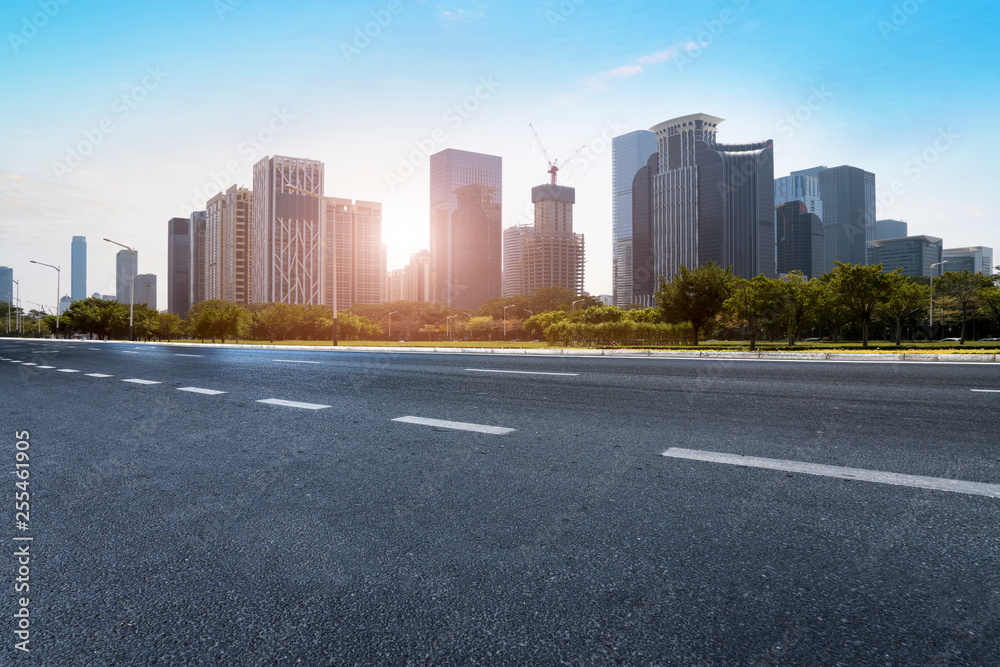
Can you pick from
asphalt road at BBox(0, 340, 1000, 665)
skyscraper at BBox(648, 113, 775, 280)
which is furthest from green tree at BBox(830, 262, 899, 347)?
skyscraper at BBox(648, 113, 775, 280)

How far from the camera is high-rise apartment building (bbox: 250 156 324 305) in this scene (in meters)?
140

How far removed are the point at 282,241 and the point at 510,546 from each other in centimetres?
15718

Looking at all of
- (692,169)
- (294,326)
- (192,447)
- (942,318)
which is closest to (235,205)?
(294,326)

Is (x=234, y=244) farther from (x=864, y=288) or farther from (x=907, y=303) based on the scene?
(x=864, y=288)

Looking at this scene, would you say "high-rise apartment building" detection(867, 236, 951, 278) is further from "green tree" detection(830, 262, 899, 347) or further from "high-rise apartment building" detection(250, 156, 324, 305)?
"high-rise apartment building" detection(250, 156, 324, 305)

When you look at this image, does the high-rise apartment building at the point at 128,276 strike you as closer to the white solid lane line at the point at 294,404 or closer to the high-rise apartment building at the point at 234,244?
the high-rise apartment building at the point at 234,244

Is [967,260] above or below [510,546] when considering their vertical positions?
above

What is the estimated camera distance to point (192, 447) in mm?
4293

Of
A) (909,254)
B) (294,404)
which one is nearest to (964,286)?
(294,404)

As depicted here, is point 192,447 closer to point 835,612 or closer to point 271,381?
point 835,612

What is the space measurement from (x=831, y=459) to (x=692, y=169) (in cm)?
18056

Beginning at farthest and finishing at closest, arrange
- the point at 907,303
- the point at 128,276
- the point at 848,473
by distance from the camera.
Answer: the point at 128,276 < the point at 907,303 < the point at 848,473

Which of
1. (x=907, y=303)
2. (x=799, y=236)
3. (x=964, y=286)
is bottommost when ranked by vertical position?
(x=907, y=303)

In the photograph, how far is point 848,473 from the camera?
318 cm
